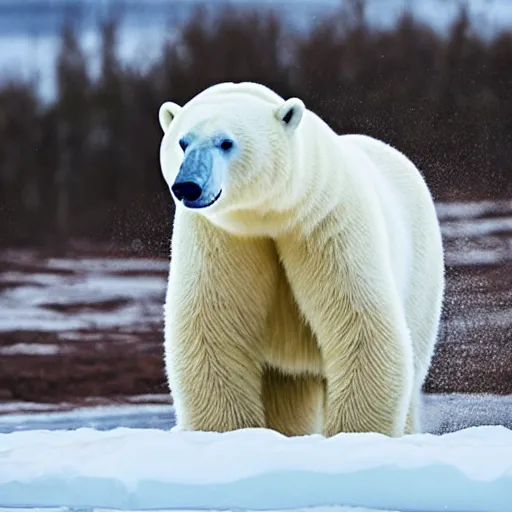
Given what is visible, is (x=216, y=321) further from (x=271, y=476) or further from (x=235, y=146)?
(x=271, y=476)

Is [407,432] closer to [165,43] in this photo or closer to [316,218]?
[316,218]

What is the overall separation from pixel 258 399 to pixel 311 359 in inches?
8.2

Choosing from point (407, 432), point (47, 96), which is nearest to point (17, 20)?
point (47, 96)

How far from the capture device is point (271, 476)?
2908 mm

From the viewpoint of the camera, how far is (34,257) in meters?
10.6

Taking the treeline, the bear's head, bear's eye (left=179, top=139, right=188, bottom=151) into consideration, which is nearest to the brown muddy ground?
the treeline

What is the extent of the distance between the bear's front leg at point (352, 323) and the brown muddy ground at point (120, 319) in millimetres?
5887

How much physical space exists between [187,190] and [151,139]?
7108 mm

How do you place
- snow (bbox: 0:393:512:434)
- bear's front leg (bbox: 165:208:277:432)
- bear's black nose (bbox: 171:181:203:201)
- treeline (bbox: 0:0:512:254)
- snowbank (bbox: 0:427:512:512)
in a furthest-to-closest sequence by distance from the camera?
treeline (bbox: 0:0:512:254)
snow (bbox: 0:393:512:434)
bear's front leg (bbox: 165:208:277:432)
bear's black nose (bbox: 171:181:203:201)
snowbank (bbox: 0:427:512:512)

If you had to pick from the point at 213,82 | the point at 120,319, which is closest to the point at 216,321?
the point at 213,82

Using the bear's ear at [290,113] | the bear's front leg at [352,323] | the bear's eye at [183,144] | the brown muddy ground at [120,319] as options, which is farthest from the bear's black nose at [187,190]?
the brown muddy ground at [120,319]

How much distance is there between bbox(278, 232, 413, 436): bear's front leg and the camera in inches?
144

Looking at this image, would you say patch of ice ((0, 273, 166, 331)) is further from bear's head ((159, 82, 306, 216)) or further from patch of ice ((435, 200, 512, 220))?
bear's head ((159, 82, 306, 216))

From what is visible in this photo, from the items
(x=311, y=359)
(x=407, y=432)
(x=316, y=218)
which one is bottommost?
(x=407, y=432)
